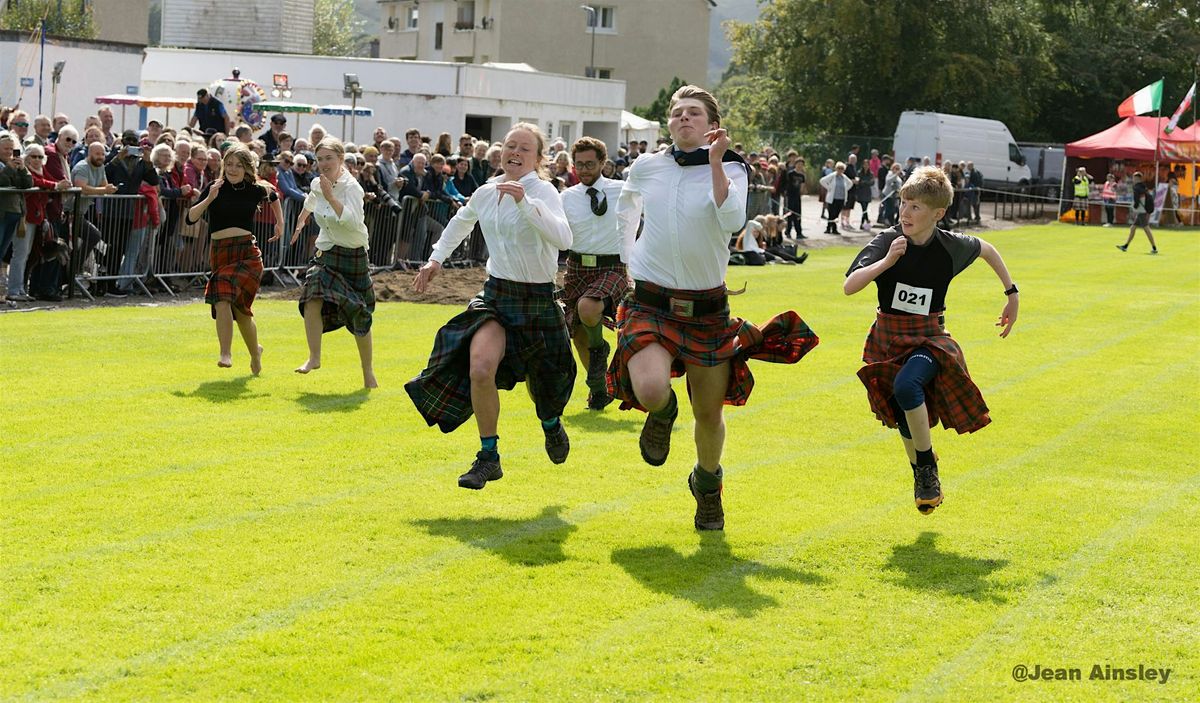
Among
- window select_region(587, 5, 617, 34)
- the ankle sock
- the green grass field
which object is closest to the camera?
the green grass field

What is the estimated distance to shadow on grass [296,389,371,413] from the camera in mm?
10633

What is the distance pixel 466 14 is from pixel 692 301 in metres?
74.4

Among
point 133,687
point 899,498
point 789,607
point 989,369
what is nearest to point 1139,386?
point 989,369

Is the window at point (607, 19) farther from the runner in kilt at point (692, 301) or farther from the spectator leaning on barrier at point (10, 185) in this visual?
the runner in kilt at point (692, 301)

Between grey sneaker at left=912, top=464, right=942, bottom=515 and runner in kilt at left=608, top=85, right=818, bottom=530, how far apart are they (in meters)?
0.90

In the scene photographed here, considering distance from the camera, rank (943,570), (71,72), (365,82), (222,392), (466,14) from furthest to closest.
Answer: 1. (466,14)
2. (365,82)
3. (71,72)
4. (222,392)
5. (943,570)

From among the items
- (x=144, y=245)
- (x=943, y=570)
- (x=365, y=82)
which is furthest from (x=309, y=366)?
(x=365, y=82)

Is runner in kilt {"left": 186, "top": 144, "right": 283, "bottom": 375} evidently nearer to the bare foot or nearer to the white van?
Result: the bare foot

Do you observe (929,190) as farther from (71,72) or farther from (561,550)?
(71,72)

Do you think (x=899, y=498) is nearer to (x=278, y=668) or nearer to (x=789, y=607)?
(x=789, y=607)

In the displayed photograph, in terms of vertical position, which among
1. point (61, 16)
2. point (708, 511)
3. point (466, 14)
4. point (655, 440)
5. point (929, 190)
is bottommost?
point (708, 511)

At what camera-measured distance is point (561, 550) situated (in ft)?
22.6

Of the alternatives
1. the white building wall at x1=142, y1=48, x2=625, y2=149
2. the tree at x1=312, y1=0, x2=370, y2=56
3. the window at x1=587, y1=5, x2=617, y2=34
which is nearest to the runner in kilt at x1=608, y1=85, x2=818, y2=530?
the white building wall at x1=142, y1=48, x2=625, y2=149

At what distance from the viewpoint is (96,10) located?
6850 cm
